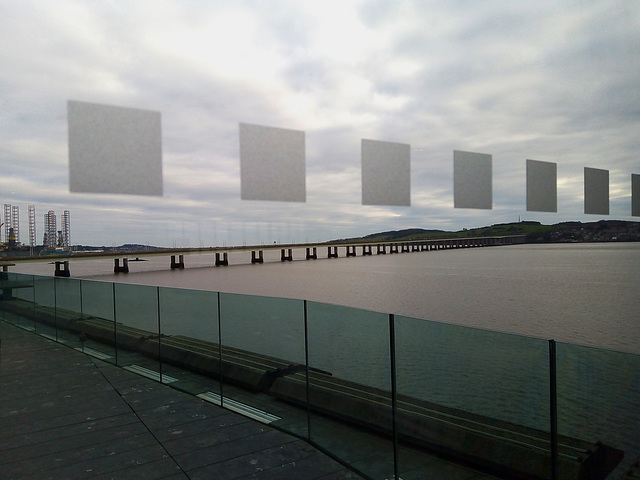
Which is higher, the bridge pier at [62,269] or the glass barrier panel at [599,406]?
the glass barrier panel at [599,406]

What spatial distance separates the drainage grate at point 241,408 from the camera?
4660mm

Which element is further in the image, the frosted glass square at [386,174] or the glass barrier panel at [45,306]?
the frosted glass square at [386,174]

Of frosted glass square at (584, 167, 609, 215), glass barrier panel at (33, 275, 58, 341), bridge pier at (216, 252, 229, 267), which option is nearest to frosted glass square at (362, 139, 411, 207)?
frosted glass square at (584, 167, 609, 215)

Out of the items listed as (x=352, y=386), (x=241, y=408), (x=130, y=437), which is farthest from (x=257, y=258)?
(x=352, y=386)

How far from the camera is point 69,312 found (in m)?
8.82

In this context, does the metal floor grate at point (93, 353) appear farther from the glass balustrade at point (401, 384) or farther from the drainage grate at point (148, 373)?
the glass balustrade at point (401, 384)

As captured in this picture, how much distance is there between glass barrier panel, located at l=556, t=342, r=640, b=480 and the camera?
2402mm

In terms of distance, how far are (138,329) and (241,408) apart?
104 inches

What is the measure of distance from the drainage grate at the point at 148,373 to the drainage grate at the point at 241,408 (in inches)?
29.3

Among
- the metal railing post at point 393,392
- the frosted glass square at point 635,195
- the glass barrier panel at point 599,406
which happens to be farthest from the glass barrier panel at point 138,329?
the frosted glass square at point 635,195

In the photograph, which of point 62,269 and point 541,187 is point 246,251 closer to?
point 62,269

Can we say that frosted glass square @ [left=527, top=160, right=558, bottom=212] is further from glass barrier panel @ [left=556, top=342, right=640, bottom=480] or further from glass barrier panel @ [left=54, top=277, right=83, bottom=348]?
glass barrier panel @ [left=556, top=342, right=640, bottom=480]

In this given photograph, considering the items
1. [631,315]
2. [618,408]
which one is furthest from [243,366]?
[631,315]

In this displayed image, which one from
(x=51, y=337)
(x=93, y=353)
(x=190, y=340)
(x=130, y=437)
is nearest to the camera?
(x=130, y=437)
